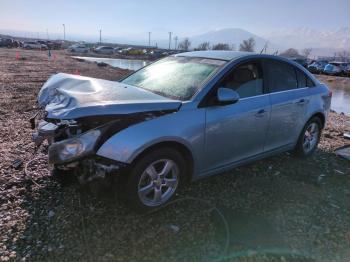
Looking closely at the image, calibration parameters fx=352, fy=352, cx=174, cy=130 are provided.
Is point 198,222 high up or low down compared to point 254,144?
down

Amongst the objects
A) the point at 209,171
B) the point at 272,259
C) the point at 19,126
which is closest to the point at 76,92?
the point at 209,171

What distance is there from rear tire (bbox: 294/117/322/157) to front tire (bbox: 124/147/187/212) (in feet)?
8.70

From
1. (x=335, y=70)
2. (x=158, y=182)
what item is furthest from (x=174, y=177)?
(x=335, y=70)

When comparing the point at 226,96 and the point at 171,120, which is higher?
the point at 226,96

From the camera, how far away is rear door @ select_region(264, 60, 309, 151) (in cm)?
494

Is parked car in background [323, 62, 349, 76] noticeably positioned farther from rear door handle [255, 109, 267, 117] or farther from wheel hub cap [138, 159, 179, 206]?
wheel hub cap [138, 159, 179, 206]

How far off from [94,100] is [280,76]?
114 inches

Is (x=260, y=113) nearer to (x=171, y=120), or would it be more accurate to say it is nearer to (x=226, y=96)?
(x=226, y=96)

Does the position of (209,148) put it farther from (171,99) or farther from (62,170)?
(62,170)

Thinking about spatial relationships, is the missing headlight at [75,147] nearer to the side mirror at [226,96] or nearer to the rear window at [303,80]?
the side mirror at [226,96]

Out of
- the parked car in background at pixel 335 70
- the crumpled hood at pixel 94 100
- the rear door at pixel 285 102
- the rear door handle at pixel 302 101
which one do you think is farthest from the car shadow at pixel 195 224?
the parked car in background at pixel 335 70

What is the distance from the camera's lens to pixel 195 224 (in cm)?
373

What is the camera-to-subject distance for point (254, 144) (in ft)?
15.5

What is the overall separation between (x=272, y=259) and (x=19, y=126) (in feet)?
18.8
